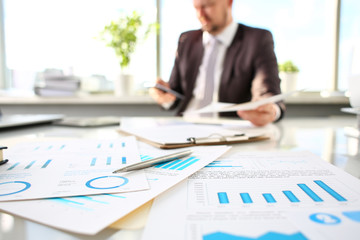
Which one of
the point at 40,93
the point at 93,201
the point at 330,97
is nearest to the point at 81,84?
the point at 40,93

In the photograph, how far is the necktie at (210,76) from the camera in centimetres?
144

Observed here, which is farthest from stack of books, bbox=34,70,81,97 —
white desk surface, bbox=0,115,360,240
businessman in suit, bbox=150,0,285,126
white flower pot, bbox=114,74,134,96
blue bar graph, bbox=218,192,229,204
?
blue bar graph, bbox=218,192,229,204

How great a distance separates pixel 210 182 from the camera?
0.33 m

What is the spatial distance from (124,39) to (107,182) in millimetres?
1614

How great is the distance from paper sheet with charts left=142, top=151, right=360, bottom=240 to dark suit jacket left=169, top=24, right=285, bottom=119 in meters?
0.84

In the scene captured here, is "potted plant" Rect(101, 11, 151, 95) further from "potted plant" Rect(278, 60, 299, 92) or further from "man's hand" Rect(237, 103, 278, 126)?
"man's hand" Rect(237, 103, 278, 126)

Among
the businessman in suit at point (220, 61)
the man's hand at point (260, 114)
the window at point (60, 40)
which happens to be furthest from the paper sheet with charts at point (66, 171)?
the window at point (60, 40)

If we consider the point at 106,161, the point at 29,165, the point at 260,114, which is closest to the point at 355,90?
the point at 260,114

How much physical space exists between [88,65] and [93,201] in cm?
206

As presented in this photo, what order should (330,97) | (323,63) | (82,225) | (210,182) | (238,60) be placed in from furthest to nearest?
(323,63) < (330,97) < (238,60) < (210,182) < (82,225)

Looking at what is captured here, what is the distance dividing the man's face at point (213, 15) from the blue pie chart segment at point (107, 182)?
123 centimetres

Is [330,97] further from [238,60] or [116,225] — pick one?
[116,225]

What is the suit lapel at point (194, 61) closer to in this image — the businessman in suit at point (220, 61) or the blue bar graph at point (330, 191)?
the businessman in suit at point (220, 61)

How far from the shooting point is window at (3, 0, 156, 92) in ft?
6.93
